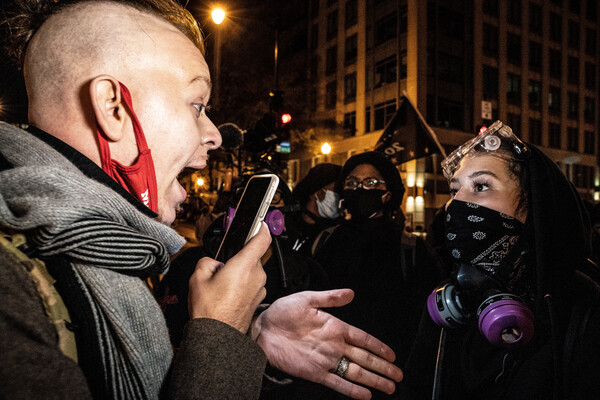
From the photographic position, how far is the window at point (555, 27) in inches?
1265

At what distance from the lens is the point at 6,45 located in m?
1.57

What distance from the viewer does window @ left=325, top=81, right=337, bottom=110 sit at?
101ft

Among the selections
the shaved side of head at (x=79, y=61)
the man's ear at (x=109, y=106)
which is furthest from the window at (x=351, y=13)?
the man's ear at (x=109, y=106)

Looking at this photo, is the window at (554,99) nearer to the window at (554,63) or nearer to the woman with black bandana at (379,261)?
the window at (554,63)

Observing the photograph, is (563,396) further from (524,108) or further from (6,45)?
(524,108)

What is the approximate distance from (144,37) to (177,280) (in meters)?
1.52

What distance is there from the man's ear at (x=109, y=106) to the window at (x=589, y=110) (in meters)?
43.6

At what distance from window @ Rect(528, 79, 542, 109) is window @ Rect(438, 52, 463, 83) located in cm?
863

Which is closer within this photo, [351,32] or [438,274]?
[438,274]

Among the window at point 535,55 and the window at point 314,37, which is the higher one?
the window at point 314,37

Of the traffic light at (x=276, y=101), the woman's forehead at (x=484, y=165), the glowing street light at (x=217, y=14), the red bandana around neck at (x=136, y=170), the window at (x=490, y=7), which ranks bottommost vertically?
the red bandana around neck at (x=136, y=170)

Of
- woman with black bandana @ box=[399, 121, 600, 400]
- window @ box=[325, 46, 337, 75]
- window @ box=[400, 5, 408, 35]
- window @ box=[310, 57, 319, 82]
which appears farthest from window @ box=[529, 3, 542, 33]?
woman with black bandana @ box=[399, 121, 600, 400]

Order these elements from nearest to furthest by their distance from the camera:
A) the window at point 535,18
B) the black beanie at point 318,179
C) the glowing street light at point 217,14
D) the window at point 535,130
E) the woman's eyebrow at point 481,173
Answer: the woman's eyebrow at point 481,173 → the black beanie at point 318,179 → the glowing street light at point 217,14 → the window at point 535,130 → the window at point 535,18

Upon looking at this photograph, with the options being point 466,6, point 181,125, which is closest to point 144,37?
point 181,125
